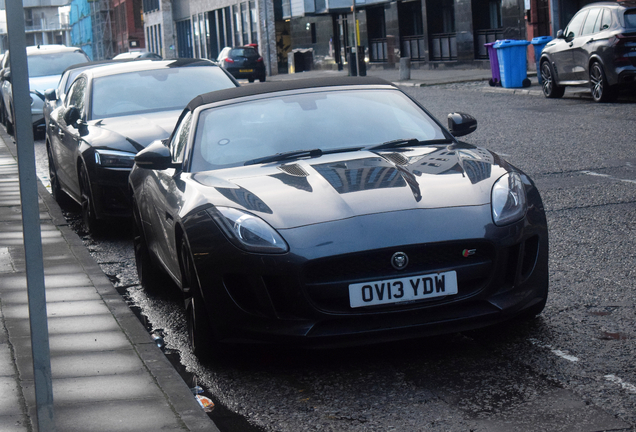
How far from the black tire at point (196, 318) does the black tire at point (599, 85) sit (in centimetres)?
1441

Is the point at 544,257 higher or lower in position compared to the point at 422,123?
lower

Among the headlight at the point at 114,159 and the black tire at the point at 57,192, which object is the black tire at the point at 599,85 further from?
the headlight at the point at 114,159

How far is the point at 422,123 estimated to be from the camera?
5.75 meters

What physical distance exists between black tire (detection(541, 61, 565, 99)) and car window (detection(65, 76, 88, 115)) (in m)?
12.0

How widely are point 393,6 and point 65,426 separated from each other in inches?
1526

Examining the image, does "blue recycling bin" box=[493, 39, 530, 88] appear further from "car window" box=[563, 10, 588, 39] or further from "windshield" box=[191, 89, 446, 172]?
"windshield" box=[191, 89, 446, 172]

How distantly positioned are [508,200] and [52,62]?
17.4 meters

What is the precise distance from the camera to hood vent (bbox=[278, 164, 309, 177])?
4867mm

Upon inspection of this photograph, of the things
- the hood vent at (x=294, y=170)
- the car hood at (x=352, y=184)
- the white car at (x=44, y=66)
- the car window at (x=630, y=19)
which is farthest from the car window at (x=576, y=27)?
the hood vent at (x=294, y=170)

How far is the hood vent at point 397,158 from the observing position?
16.4 feet

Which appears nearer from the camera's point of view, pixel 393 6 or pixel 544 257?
pixel 544 257

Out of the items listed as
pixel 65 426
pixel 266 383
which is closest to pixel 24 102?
pixel 65 426

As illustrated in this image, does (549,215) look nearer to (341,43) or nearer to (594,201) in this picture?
(594,201)

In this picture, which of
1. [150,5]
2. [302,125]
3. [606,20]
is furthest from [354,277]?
[150,5]
